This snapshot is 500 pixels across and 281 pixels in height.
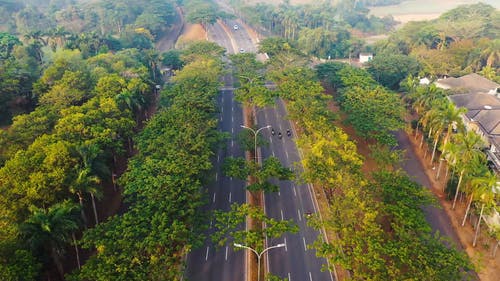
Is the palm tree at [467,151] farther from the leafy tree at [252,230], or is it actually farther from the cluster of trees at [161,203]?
the cluster of trees at [161,203]

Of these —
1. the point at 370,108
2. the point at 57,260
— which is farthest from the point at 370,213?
the point at 370,108

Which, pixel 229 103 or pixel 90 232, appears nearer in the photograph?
pixel 90 232

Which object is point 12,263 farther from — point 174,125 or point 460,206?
point 460,206

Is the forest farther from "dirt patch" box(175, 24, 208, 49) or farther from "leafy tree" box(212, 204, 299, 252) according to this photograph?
"dirt patch" box(175, 24, 208, 49)

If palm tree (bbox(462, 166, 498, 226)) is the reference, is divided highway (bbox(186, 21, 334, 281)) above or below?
below

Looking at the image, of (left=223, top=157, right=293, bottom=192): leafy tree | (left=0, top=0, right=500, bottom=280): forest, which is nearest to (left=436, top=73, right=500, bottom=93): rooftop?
(left=0, top=0, right=500, bottom=280): forest

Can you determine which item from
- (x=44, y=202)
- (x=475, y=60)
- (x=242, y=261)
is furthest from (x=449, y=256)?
(x=475, y=60)
